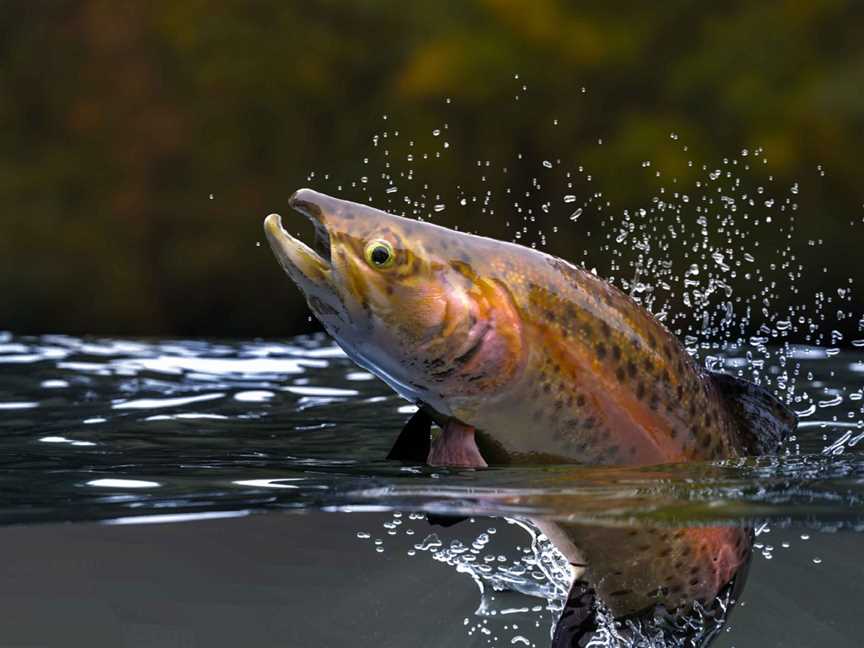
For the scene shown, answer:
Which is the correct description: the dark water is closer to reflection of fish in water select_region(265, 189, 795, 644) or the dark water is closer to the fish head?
reflection of fish in water select_region(265, 189, 795, 644)

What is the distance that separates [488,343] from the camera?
2.68 meters

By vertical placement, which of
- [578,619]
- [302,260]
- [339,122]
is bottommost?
[578,619]

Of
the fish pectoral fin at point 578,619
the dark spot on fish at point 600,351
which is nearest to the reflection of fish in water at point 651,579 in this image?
the fish pectoral fin at point 578,619

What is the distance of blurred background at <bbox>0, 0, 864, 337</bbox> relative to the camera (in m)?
10.6

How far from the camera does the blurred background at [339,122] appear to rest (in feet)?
34.9

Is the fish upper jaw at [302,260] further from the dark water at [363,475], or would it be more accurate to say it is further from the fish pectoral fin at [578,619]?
the fish pectoral fin at [578,619]

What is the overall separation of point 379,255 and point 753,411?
1016 millimetres

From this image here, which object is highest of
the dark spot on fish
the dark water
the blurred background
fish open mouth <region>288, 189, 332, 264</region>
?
the blurred background

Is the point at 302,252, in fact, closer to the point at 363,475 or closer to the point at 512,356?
the point at 512,356

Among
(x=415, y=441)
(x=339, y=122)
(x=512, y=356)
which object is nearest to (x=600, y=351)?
(x=512, y=356)

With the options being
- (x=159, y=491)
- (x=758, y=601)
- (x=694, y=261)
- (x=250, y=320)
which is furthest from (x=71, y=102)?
(x=159, y=491)

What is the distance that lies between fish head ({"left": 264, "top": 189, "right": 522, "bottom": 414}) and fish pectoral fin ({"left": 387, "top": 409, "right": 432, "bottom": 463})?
0.15 feet

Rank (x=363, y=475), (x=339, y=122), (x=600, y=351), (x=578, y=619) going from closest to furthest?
(x=600, y=351) → (x=578, y=619) → (x=363, y=475) → (x=339, y=122)

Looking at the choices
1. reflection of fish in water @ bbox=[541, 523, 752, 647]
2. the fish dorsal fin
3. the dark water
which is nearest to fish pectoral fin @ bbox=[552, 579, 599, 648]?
reflection of fish in water @ bbox=[541, 523, 752, 647]
